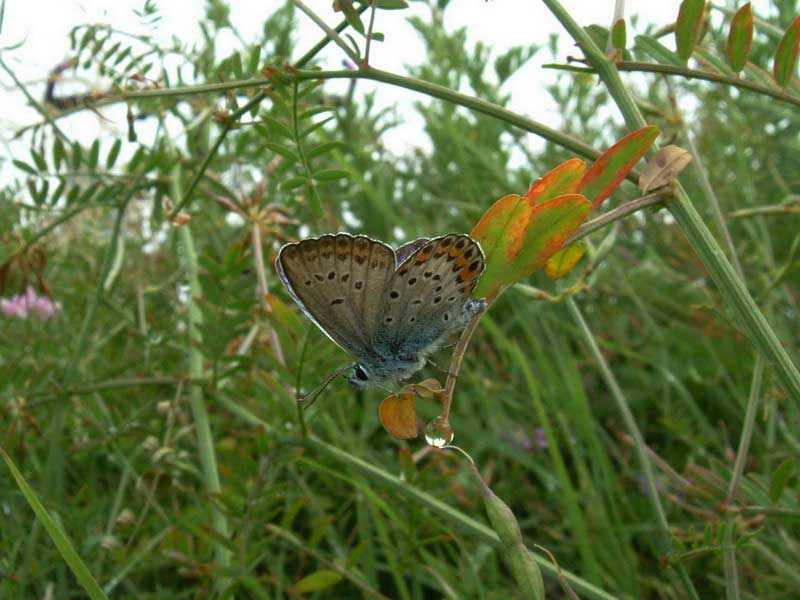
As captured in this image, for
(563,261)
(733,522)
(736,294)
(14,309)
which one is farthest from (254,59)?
(14,309)

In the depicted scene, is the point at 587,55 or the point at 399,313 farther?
the point at 399,313

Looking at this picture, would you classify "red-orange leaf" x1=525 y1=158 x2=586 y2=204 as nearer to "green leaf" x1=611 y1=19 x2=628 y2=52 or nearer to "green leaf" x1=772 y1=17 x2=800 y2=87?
"green leaf" x1=611 y1=19 x2=628 y2=52

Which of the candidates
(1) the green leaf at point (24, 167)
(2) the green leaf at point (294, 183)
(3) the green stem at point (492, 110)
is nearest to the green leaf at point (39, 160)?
(1) the green leaf at point (24, 167)

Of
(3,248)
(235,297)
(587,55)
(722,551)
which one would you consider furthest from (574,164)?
(3,248)

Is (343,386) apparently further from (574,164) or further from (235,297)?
(574,164)

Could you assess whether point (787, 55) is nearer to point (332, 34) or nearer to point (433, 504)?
point (332, 34)

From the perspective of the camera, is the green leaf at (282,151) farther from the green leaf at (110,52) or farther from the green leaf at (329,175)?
the green leaf at (110,52)

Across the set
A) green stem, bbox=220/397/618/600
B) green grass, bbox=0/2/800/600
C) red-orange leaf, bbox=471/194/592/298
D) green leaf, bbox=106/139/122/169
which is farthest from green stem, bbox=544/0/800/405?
green leaf, bbox=106/139/122/169
